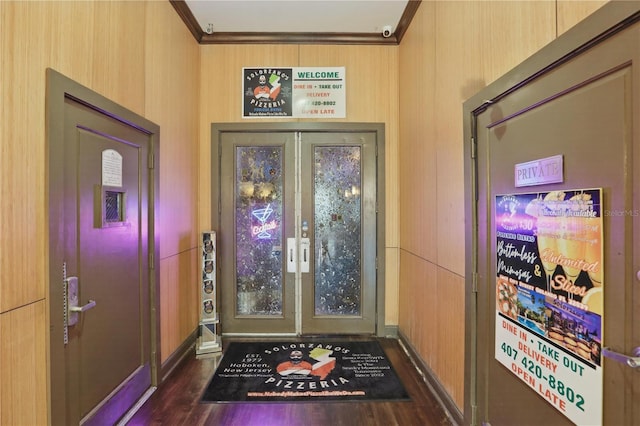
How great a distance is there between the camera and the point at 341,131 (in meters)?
3.68

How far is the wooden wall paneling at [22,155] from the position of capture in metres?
1.38

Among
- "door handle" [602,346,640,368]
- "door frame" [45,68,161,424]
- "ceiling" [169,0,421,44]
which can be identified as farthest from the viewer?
"ceiling" [169,0,421,44]

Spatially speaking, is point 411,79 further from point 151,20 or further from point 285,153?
point 151,20

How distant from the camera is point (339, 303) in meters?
3.74

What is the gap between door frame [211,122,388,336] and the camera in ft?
11.9

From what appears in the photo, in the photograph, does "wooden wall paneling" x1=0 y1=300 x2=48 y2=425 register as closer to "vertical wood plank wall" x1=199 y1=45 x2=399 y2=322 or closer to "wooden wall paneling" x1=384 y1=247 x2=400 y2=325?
"vertical wood plank wall" x1=199 y1=45 x2=399 y2=322

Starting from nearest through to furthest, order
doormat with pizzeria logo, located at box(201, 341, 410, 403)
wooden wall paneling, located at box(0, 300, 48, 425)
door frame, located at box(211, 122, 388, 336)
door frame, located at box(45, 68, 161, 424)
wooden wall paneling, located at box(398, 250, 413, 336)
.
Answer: wooden wall paneling, located at box(0, 300, 48, 425)
door frame, located at box(45, 68, 161, 424)
doormat with pizzeria logo, located at box(201, 341, 410, 403)
wooden wall paneling, located at box(398, 250, 413, 336)
door frame, located at box(211, 122, 388, 336)

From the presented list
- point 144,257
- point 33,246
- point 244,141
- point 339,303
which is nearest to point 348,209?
point 339,303

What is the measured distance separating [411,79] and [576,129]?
2.22m

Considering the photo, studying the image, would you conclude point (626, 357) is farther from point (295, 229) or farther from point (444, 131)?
point (295, 229)

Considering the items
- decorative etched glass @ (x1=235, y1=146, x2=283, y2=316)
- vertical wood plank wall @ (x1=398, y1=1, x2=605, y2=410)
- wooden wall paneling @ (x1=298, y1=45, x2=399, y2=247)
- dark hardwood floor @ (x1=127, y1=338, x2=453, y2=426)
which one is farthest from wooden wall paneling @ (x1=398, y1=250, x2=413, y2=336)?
decorative etched glass @ (x1=235, y1=146, x2=283, y2=316)

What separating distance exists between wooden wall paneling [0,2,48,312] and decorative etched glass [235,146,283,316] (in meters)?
2.19

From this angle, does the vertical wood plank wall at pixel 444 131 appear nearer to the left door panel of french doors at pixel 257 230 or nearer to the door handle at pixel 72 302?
the left door panel of french doors at pixel 257 230

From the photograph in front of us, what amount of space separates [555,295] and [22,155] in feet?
8.12
